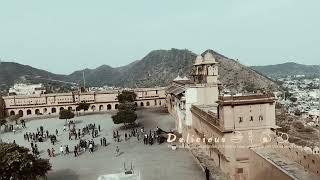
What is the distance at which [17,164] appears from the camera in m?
21.3

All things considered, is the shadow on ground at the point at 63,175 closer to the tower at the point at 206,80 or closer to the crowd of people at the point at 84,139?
the crowd of people at the point at 84,139

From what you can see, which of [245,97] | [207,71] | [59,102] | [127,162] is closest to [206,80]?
[207,71]

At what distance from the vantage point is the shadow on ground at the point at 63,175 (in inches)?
1029

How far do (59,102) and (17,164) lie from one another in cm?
5152

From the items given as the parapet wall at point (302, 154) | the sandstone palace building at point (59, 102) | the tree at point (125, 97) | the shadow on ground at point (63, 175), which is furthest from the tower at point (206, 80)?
the sandstone palace building at point (59, 102)

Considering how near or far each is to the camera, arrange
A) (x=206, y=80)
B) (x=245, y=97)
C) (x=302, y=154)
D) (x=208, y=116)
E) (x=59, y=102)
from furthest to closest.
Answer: (x=59, y=102)
(x=206, y=80)
(x=208, y=116)
(x=245, y=97)
(x=302, y=154)

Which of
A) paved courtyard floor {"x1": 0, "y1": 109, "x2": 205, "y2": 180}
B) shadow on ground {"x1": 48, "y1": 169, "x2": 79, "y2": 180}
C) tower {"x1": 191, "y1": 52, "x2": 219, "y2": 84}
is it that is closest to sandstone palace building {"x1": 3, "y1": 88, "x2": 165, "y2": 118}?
paved courtyard floor {"x1": 0, "y1": 109, "x2": 205, "y2": 180}

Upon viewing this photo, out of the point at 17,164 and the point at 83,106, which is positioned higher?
the point at 83,106

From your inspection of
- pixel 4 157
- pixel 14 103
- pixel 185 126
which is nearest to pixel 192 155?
pixel 185 126

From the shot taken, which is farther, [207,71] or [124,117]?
[124,117]

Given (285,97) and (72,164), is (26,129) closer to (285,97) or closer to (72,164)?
(72,164)

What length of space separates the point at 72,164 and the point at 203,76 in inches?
621

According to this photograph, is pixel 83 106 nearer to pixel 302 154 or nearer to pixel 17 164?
pixel 17 164

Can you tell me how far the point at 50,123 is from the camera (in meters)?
55.8
